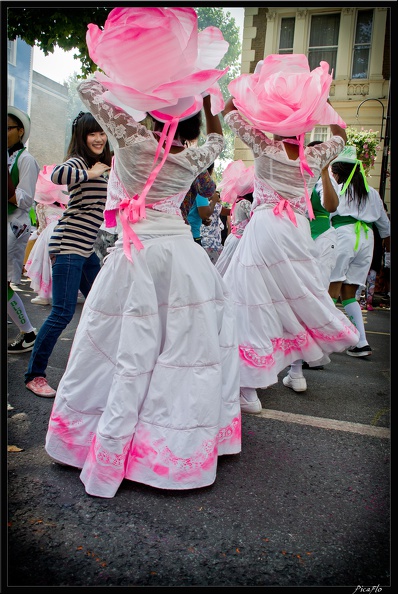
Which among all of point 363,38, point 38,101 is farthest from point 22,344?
point 363,38

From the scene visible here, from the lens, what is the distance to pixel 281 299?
11.8ft

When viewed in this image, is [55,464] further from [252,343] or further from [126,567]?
[252,343]

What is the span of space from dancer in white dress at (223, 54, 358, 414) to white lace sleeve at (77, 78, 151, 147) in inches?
50.3

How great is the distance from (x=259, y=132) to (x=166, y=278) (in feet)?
5.14

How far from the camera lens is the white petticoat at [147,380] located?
2.23 metres

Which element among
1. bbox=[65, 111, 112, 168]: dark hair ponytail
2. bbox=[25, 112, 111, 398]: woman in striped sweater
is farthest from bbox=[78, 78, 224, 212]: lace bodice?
bbox=[65, 111, 112, 168]: dark hair ponytail

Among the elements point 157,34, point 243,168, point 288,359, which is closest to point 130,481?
point 288,359

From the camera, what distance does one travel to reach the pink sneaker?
3408mm

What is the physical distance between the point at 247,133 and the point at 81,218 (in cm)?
129

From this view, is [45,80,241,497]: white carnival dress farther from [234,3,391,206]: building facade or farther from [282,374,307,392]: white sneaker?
[282,374,307,392]: white sneaker

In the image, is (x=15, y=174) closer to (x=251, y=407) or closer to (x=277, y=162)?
(x=277, y=162)

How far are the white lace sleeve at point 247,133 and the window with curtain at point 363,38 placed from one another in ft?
2.60

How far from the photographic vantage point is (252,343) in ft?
11.4
